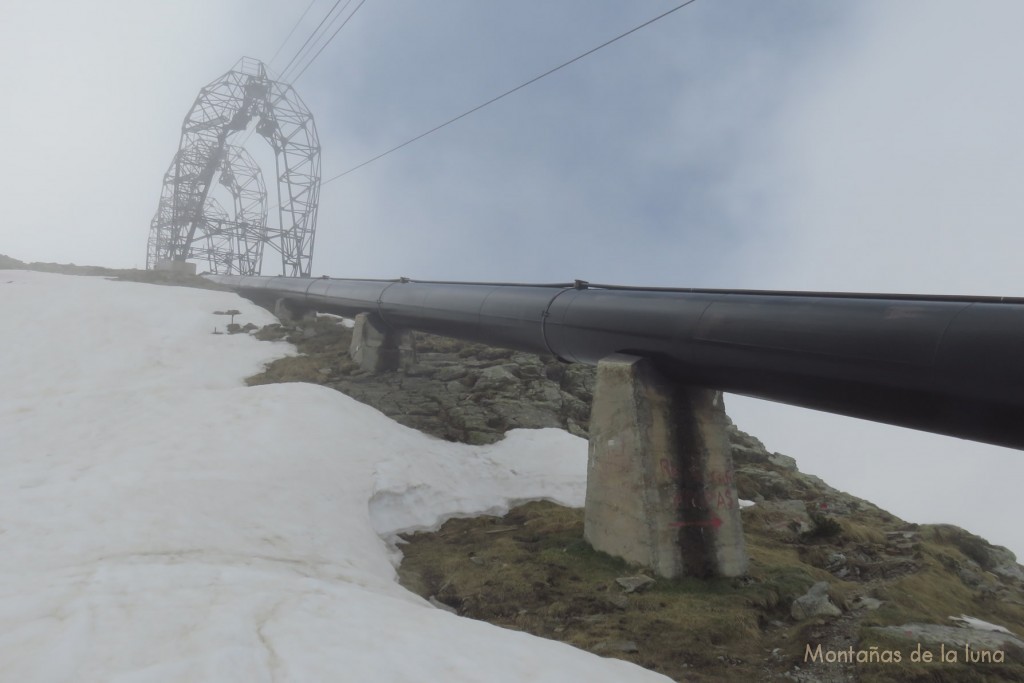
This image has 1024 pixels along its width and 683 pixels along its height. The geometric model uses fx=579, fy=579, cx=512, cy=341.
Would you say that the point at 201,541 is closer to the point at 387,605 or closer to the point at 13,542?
the point at 13,542

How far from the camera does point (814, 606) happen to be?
7.55m

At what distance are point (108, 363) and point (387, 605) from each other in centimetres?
1743

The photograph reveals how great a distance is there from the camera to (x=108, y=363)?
1898 cm

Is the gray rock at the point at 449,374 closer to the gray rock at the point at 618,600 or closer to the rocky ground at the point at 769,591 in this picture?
the rocky ground at the point at 769,591

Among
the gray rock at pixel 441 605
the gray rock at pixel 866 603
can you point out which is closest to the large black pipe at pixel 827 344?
the gray rock at pixel 866 603

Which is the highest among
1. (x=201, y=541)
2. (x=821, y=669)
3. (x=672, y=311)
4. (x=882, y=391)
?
(x=672, y=311)

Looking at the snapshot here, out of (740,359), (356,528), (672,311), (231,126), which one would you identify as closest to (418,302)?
(356,528)

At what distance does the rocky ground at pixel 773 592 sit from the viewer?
241 inches

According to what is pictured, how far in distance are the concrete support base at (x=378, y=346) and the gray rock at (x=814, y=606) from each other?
590 inches

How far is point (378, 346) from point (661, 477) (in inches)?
516

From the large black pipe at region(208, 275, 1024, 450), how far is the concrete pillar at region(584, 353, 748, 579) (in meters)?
0.64

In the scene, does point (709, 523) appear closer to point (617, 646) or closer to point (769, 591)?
point (769, 591)

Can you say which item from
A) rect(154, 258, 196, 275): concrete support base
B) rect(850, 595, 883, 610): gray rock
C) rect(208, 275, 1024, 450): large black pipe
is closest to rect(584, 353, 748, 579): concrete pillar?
rect(208, 275, 1024, 450): large black pipe

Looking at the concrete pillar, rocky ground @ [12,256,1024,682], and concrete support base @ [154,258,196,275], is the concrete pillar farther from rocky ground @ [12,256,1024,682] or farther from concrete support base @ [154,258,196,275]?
concrete support base @ [154,258,196,275]
